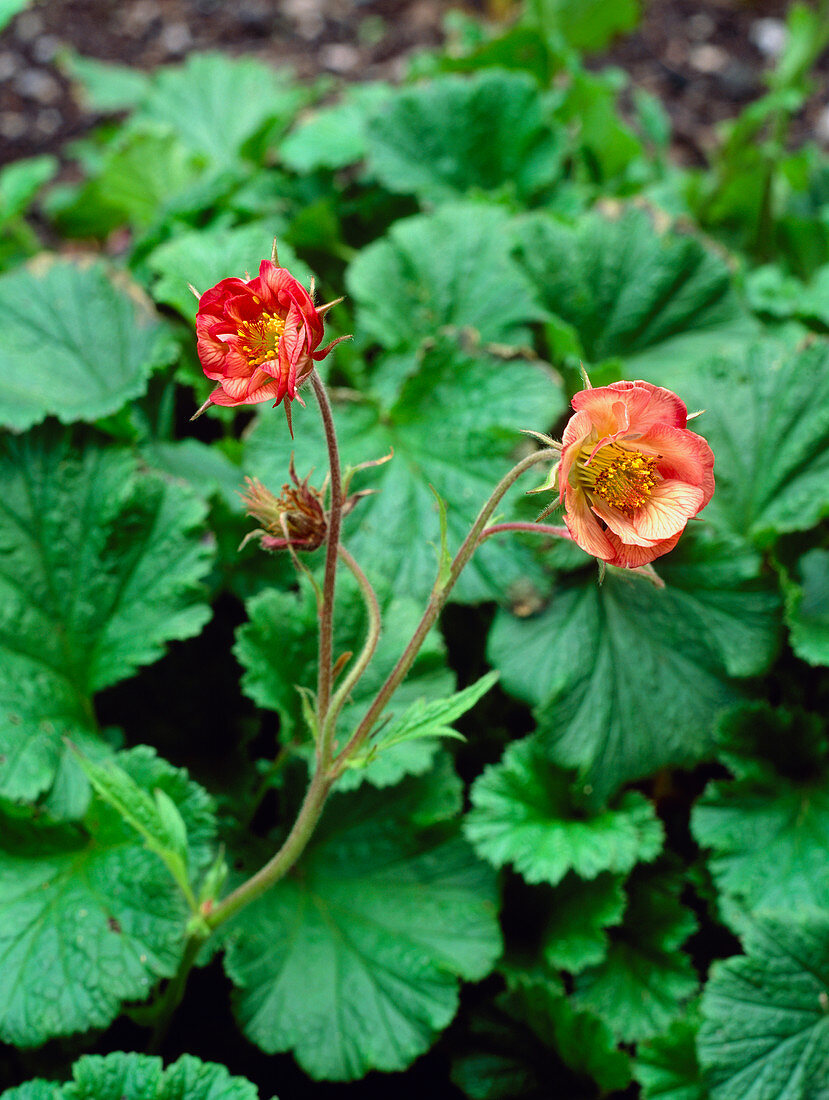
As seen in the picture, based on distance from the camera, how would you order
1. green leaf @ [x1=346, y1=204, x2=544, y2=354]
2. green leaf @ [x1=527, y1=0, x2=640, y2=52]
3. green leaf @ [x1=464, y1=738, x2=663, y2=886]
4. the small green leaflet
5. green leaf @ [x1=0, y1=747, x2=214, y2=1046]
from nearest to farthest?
the small green leaflet → green leaf @ [x1=0, y1=747, x2=214, y2=1046] → green leaf @ [x1=464, y1=738, x2=663, y2=886] → green leaf @ [x1=346, y1=204, x2=544, y2=354] → green leaf @ [x1=527, y1=0, x2=640, y2=52]

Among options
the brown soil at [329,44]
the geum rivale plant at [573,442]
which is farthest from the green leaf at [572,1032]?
the brown soil at [329,44]

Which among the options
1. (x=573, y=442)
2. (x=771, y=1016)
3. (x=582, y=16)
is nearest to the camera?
(x=573, y=442)

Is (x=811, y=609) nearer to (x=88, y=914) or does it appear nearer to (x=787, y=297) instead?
(x=787, y=297)

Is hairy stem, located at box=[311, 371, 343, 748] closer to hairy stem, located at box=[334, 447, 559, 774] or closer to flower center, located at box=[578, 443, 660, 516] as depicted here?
hairy stem, located at box=[334, 447, 559, 774]

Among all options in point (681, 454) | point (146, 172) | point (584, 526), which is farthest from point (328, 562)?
point (146, 172)

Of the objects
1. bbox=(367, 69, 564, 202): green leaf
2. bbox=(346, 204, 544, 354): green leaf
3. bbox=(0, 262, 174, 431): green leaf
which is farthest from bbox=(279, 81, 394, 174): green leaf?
bbox=(0, 262, 174, 431): green leaf
